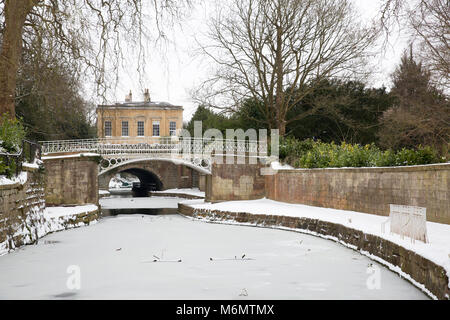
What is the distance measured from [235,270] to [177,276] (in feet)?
3.67

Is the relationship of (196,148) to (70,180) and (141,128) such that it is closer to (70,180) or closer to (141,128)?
(70,180)

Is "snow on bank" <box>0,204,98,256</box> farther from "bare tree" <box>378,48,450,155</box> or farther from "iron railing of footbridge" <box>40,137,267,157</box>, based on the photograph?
"bare tree" <box>378,48,450,155</box>

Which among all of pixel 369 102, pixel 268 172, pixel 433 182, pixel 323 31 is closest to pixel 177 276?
pixel 433 182

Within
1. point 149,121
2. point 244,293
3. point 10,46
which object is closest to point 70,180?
point 10,46

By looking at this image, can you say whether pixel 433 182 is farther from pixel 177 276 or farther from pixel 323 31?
pixel 323 31

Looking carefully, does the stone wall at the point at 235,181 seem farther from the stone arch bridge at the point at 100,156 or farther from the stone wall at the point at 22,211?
the stone wall at the point at 22,211

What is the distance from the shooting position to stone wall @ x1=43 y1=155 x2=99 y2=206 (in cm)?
2081

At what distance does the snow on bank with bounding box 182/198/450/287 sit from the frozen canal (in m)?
0.58

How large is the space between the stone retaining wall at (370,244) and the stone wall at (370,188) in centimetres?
160

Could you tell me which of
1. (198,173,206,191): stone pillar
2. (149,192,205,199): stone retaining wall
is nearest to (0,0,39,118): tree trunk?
(149,192,205,199): stone retaining wall

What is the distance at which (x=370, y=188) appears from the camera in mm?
13516

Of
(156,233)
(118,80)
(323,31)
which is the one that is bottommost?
(156,233)

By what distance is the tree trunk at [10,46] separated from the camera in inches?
421

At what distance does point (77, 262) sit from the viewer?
9.41 m
